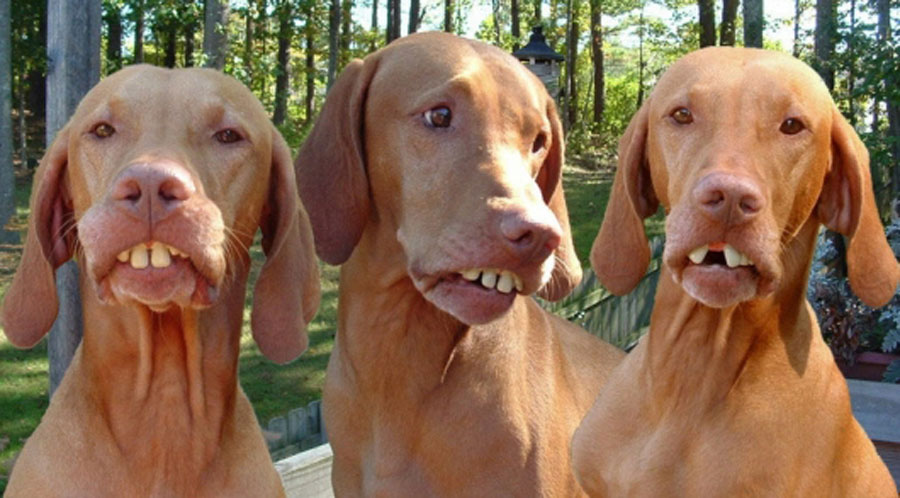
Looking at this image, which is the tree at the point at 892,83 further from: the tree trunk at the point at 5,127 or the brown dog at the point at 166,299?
the tree trunk at the point at 5,127

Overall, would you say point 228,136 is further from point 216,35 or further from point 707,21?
point 707,21

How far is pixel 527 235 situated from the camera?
3025 mm

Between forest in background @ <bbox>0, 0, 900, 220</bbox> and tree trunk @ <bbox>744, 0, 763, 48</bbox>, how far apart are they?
0.06 feet

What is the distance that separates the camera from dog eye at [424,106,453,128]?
3328 mm

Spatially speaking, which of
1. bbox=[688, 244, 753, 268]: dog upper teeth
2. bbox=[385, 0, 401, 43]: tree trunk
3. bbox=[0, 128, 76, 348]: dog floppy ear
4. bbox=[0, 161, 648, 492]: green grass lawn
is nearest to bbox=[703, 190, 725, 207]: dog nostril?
bbox=[688, 244, 753, 268]: dog upper teeth

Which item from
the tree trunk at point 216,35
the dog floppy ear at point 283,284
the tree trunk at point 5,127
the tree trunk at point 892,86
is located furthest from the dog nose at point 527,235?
the tree trunk at point 216,35

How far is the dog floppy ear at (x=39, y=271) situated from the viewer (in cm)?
317

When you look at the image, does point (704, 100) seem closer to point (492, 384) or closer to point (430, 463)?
point (492, 384)

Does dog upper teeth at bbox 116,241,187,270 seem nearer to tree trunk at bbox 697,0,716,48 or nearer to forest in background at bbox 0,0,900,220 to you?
forest in background at bbox 0,0,900,220

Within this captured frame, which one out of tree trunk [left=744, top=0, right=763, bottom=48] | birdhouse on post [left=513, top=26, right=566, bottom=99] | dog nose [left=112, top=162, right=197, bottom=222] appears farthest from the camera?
tree trunk [left=744, top=0, right=763, bottom=48]

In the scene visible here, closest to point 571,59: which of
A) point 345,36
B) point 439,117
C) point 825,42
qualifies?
point 345,36

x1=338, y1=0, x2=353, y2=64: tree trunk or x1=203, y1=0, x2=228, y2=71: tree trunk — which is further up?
x1=338, y1=0, x2=353, y2=64: tree trunk

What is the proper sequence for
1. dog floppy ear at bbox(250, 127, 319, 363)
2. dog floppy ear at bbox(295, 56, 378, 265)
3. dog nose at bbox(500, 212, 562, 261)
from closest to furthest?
dog nose at bbox(500, 212, 562, 261) → dog floppy ear at bbox(250, 127, 319, 363) → dog floppy ear at bbox(295, 56, 378, 265)

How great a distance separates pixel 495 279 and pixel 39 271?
4.25ft
